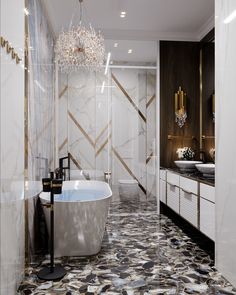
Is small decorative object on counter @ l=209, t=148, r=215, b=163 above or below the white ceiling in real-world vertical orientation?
below

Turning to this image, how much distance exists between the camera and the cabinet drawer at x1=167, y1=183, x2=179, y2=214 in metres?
4.00

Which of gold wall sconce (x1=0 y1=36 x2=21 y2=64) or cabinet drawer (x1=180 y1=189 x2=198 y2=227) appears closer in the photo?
gold wall sconce (x1=0 y1=36 x2=21 y2=64)

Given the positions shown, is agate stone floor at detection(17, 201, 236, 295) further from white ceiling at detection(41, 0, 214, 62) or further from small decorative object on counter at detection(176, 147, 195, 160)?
white ceiling at detection(41, 0, 214, 62)

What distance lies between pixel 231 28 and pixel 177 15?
180 cm

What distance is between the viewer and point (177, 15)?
408 centimetres

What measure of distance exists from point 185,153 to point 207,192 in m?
1.71

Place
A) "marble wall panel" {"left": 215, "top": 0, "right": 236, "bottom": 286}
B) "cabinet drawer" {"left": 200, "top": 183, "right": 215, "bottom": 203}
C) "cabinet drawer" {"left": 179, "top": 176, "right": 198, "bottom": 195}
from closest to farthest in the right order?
"marble wall panel" {"left": 215, "top": 0, "right": 236, "bottom": 286} → "cabinet drawer" {"left": 200, "top": 183, "right": 215, "bottom": 203} → "cabinet drawer" {"left": 179, "top": 176, "right": 198, "bottom": 195}

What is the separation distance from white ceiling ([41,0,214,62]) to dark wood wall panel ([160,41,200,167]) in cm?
20

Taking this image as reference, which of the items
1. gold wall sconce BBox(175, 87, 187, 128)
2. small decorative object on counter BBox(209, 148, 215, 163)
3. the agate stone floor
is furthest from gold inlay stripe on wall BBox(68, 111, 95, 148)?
small decorative object on counter BBox(209, 148, 215, 163)

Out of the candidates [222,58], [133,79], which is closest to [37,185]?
[222,58]

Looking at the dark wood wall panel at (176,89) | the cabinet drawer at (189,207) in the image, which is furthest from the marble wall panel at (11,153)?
the dark wood wall panel at (176,89)

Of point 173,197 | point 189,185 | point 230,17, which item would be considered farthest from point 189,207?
point 230,17

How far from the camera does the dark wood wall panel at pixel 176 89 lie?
15.7 feet

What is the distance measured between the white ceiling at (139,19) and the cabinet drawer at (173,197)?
7.84 feet
